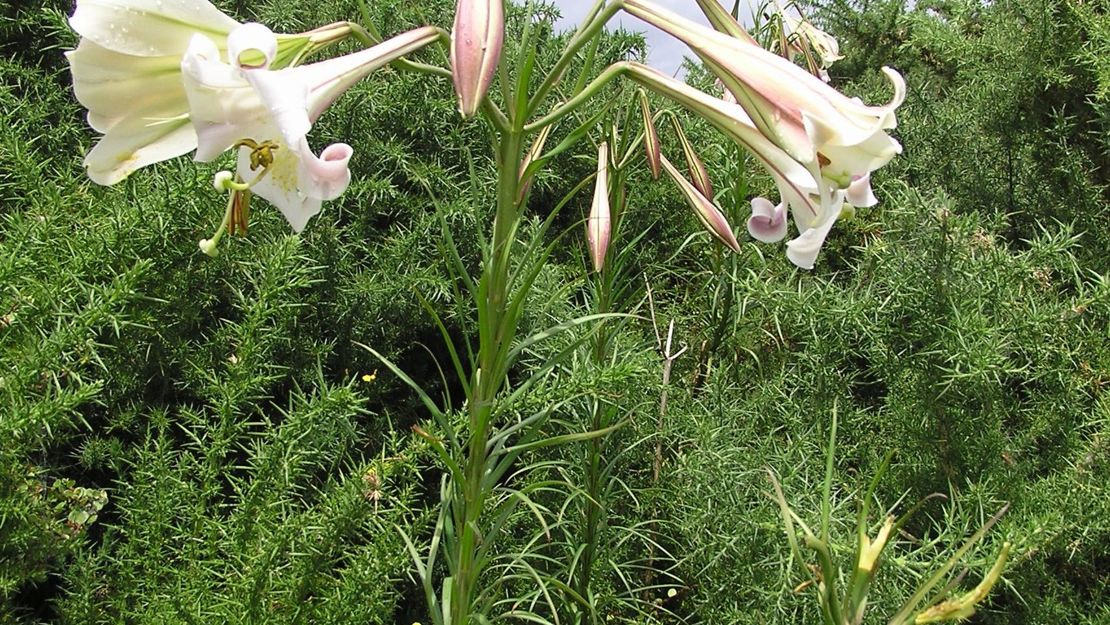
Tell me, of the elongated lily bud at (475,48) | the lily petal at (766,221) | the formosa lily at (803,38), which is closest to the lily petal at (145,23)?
the elongated lily bud at (475,48)

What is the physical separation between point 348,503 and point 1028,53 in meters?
1.25

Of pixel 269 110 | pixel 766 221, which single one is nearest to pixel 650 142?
pixel 766 221

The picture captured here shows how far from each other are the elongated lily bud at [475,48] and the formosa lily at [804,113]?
147 millimetres

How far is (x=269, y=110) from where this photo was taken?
0.47 metres

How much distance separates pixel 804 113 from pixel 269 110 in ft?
1.02

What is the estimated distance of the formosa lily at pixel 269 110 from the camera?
1.53 feet

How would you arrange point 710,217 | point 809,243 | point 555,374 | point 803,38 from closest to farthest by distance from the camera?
→ point 809,243, point 710,217, point 803,38, point 555,374

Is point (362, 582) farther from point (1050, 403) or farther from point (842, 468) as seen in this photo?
point (1050, 403)

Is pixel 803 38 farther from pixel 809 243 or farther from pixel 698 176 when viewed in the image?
pixel 809 243

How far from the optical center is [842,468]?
125cm

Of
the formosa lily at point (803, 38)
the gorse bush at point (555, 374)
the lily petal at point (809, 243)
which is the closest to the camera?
the lily petal at point (809, 243)

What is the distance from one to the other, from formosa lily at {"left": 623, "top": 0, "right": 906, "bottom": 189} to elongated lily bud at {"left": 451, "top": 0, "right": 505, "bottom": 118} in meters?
0.15

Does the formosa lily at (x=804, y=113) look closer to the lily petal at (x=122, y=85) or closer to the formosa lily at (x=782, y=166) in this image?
the formosa lily at (x=782, y=166)

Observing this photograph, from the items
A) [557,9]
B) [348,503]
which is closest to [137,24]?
[348,503]
